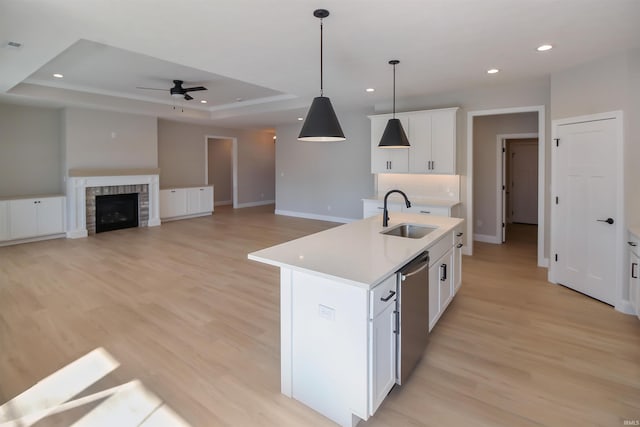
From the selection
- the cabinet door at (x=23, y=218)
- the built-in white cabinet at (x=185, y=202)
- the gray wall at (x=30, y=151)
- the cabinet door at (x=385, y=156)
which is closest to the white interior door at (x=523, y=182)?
the cabinet door at (x=385, y=156)

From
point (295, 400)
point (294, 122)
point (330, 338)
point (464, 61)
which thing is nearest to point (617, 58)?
point (464, 61)

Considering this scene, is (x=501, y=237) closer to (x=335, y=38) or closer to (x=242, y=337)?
(x=335, y=38)

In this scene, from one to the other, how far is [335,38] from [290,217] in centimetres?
645

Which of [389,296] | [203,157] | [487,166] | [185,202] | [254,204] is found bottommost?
[389,296]

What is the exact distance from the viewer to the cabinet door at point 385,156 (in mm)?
5891

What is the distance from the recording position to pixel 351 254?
7.45 ft

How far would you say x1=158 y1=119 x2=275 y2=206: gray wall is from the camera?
916cm

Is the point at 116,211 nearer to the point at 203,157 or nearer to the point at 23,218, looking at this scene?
the point at 23,218

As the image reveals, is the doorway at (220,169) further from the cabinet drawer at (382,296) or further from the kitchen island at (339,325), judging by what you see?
the cabinet drawer at (382,296)

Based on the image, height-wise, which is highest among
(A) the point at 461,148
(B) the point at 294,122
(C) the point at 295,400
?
(B) the point at 294,122

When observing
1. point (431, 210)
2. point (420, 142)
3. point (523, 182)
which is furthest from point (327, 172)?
point (523, 182)

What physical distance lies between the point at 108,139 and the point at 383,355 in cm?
778

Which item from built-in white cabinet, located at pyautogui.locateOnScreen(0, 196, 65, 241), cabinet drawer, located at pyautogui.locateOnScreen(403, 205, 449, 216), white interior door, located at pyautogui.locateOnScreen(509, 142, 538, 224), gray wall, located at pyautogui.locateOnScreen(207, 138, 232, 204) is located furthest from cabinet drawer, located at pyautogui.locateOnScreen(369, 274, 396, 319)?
gray wall, located at pyautogui.locateOnScreen(207, 138, 232, 204)

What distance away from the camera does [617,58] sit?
142 inches
